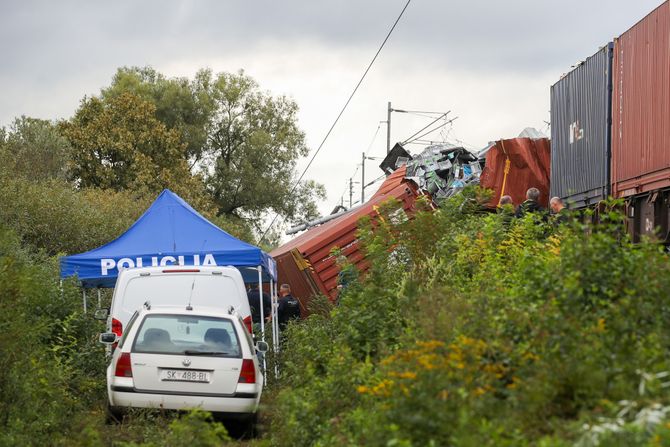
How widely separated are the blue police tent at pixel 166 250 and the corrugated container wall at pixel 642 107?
6076mm

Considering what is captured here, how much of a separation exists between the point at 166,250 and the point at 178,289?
9.82 ft

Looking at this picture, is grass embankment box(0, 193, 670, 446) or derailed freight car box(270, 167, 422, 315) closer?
grass embankment box(0, 193, 670, 446)

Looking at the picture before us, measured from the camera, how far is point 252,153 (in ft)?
193

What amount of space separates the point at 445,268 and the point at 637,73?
589 cm

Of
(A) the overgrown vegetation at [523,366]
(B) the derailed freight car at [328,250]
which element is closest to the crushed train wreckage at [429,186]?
(B) the derailed freight car at [328,250]

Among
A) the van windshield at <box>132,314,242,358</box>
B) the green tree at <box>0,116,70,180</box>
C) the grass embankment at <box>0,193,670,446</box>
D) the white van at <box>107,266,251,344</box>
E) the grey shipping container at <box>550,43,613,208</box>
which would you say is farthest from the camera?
the green tree at <box>0,116,70,180</box>

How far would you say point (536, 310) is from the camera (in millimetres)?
8031

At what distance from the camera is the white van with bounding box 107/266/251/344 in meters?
14.8

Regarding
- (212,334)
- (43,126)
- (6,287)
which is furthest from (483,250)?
(43,126)

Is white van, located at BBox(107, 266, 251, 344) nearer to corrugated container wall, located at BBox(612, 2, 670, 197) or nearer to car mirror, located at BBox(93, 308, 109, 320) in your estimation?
car mirror, located at BBox(93, 308, 109, 320)

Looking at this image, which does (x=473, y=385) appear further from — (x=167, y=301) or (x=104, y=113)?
(x=104, y=113)

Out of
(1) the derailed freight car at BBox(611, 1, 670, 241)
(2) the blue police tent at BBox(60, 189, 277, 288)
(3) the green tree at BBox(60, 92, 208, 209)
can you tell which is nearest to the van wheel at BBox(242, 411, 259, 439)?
(2) the blue police tent at BBox(60, 189, 277, 288)

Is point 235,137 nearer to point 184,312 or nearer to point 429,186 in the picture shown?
point 429,186

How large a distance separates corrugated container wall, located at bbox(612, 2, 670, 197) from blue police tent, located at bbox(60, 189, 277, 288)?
608 cm
